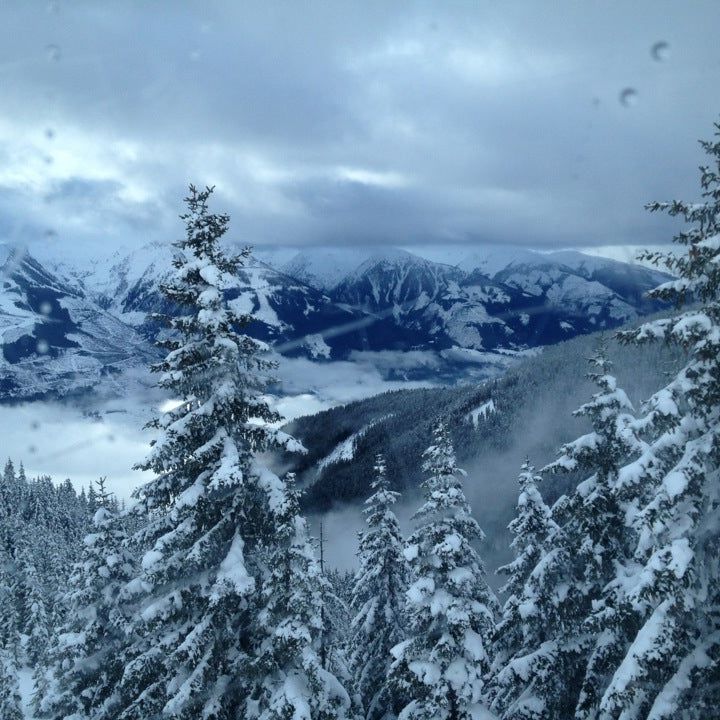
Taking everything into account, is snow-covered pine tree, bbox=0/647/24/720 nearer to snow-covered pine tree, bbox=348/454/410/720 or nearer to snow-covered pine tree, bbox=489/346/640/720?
snow-covered pine tree, bbox=348/454/410/720

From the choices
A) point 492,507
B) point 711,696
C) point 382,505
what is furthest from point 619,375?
point 711,696

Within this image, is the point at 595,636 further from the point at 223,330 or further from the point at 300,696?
the point at 223,330

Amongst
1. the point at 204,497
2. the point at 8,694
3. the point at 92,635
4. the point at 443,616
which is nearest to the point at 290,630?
the point at 204,497

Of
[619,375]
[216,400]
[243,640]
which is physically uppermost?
[216,400]

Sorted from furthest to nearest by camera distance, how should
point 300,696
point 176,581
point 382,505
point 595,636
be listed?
point 382,505 < point 595,636 < point 176,581 < point 300,696

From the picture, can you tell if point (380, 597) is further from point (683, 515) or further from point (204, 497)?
point (683, 515)
